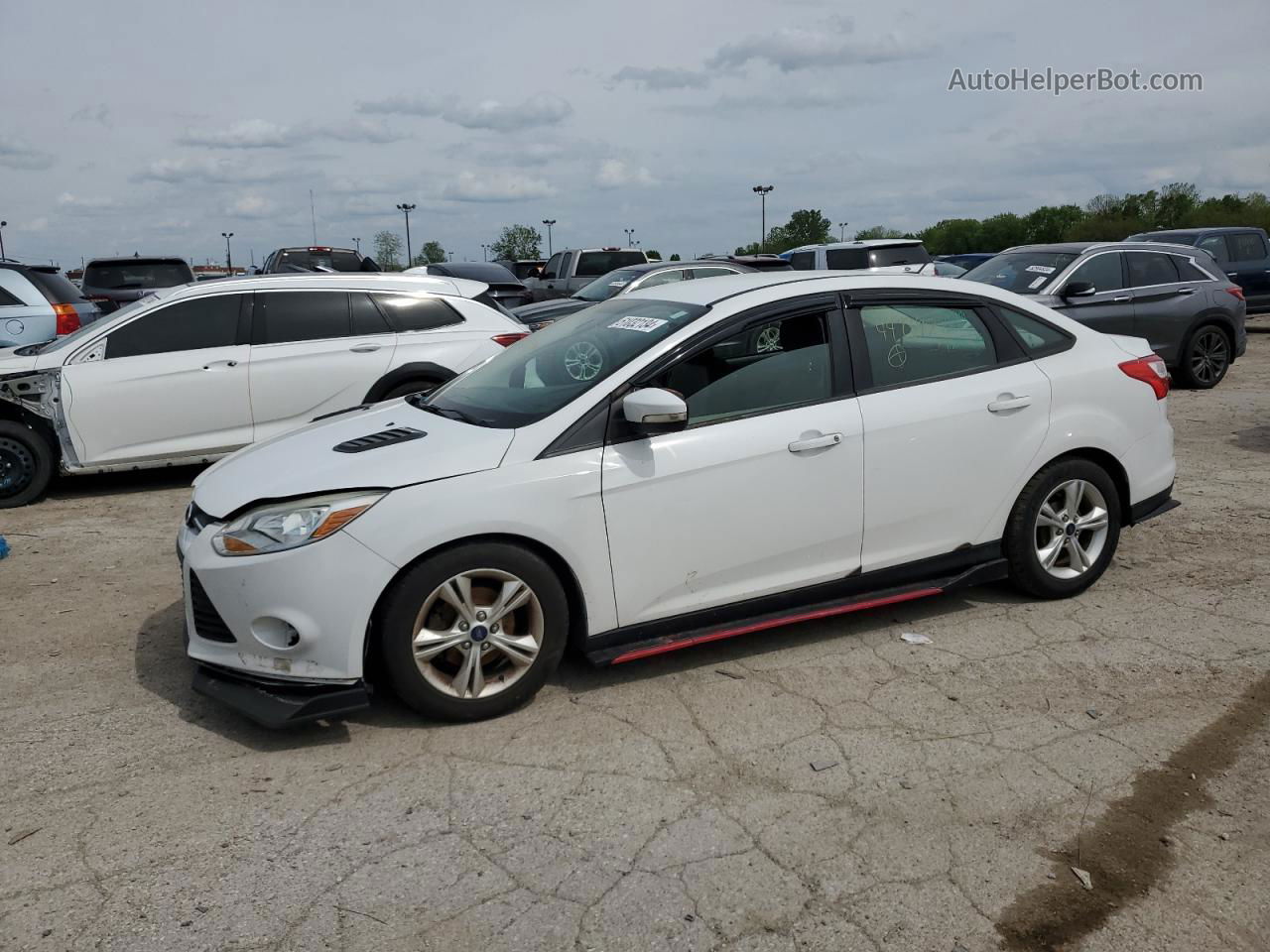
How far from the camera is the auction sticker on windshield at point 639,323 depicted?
4574mm

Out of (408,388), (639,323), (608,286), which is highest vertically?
(608,286)

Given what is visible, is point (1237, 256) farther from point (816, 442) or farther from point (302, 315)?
point (816, 442)

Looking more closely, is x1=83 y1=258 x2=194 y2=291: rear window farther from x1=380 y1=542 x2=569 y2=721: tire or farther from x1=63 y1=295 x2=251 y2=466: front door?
x1=380 y1=542 x2=569 y2=721: tire

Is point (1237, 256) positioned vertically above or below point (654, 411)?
above

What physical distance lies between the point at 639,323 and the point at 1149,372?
2.65 metres

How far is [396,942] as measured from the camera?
2805 mm

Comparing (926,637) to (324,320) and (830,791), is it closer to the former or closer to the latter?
(830,791)

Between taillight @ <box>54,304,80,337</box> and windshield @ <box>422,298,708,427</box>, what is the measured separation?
718 centimetres

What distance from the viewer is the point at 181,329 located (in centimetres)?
805

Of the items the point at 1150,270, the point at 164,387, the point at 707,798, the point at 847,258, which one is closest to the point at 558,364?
the point at 707,798

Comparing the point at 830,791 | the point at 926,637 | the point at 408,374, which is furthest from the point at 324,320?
the point at 830,791

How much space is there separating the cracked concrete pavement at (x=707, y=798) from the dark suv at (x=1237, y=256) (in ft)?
49.9

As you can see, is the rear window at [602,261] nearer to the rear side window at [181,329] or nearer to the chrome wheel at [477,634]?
the rear side window at [181,329]

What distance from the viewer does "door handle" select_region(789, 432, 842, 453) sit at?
4.40 meters
